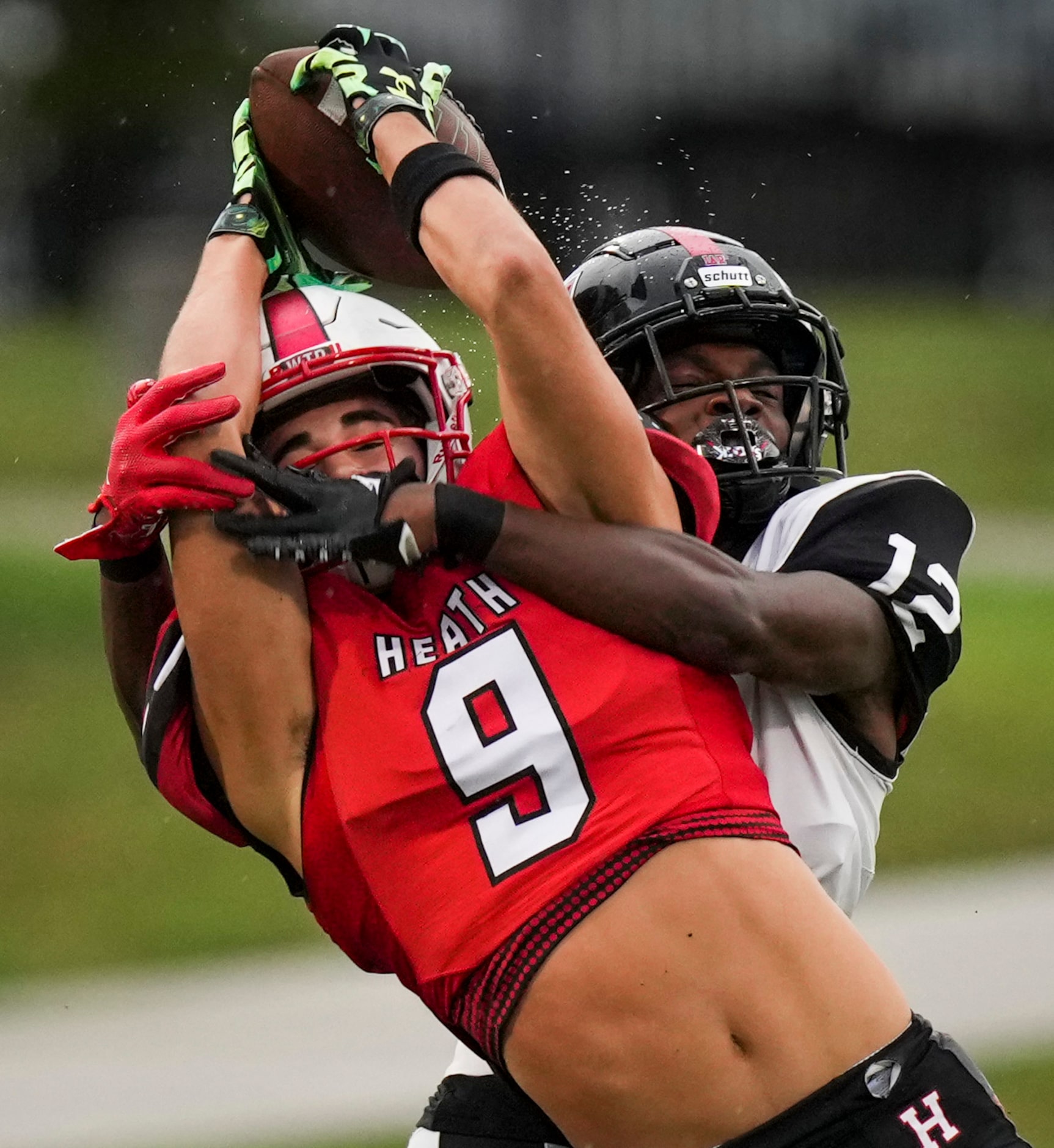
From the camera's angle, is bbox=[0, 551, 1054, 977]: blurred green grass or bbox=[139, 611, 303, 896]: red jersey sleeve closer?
bbox=[139, 611, 303, 896]: red jersey sleeve

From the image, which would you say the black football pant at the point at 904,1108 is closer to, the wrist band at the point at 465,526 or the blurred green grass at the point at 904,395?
the wrist band at the point at 465,526

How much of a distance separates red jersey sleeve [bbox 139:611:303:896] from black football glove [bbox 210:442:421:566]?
249 mm

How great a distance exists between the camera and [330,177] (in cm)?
259

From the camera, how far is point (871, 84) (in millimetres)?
20812

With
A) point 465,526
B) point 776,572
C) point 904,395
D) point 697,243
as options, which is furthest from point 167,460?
point 904,395

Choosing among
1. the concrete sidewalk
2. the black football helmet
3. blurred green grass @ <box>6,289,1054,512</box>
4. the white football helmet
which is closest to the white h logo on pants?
the black football helmet

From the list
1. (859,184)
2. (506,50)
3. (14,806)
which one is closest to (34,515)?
(14,806)

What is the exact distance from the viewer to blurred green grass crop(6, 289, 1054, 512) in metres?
16.2

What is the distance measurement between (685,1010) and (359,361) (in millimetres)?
939

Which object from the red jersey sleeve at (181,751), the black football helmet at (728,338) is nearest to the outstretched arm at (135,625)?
the red jersey sleeve at (181,751)

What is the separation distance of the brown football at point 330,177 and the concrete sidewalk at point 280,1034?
275cm

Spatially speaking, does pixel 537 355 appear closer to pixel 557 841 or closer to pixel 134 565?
pixel 557 841

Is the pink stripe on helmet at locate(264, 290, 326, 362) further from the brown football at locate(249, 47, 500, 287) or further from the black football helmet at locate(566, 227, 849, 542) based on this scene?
the black football helmet at locate(566, 227, 849, 542)

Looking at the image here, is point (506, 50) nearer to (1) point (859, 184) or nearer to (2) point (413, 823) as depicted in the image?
(1) point (859, 184)
